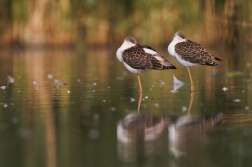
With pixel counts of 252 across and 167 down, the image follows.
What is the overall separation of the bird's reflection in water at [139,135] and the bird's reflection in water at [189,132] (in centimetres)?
13

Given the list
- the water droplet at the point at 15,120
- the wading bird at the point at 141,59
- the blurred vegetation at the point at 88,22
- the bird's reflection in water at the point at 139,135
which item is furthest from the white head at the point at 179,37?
the blurred vegetation at the point at 88,22

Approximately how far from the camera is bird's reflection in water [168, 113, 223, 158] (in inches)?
266

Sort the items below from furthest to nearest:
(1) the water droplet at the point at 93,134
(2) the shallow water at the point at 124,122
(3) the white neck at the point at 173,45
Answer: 1. (3) the white neck at the point at 173,45
2. (1) the water droplet at the point at 93,134
3. (2) the shallow water at the point at 124,122

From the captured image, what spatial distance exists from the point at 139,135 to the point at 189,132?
0.57m

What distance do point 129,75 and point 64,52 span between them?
11882 millimetres

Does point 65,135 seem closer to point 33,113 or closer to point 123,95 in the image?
point 33,113

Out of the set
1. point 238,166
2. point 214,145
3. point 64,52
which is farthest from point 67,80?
point 64,52

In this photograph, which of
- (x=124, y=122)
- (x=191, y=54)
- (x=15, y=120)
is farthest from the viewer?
(x=191, y=54)

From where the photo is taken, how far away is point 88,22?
29.7 m

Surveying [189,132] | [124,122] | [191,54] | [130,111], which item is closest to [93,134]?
[124,122]

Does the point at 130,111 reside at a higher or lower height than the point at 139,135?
higher

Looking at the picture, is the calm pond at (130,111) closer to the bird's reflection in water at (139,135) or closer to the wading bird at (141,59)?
the bird's reflection in water at (139,135)

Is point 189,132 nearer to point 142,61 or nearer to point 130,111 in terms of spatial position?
point 130,111

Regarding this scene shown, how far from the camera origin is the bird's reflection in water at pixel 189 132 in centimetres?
676
